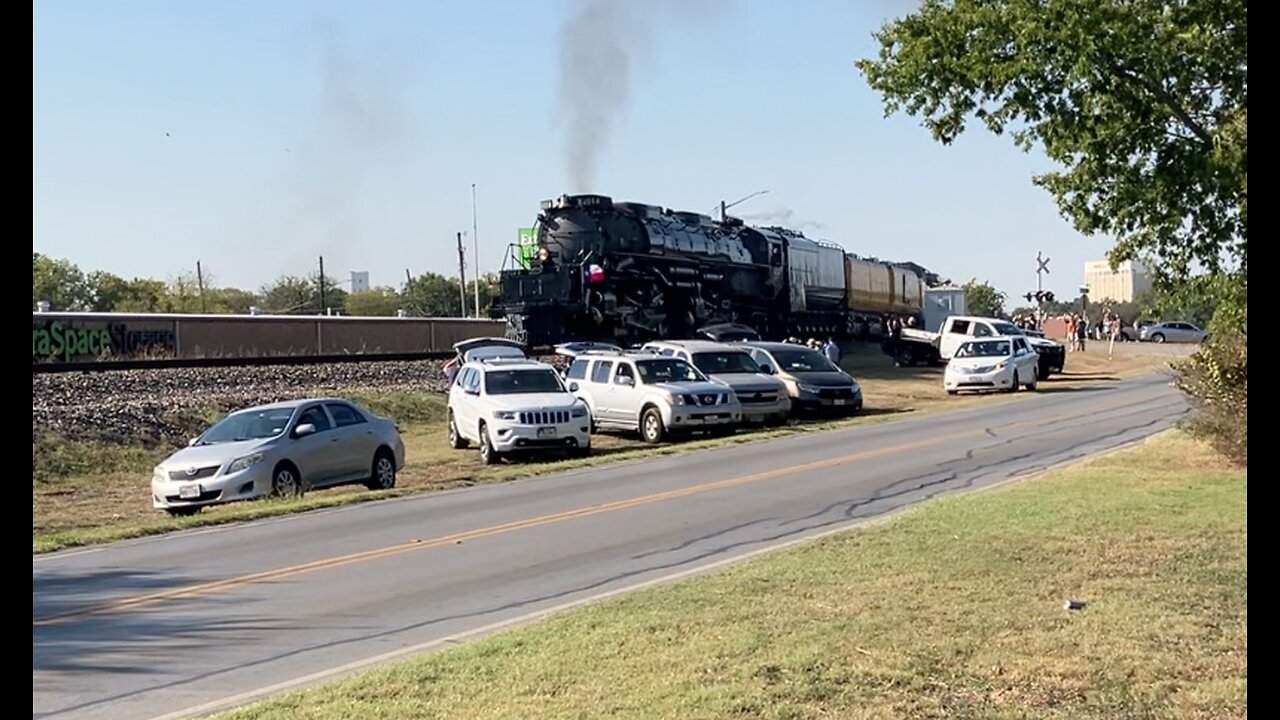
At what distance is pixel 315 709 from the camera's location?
271 inches

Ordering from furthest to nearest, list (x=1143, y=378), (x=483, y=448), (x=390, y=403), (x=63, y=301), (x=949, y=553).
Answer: (x=63, y=301) < (x=1143, y=378) < (x=390, y=403) < (x=483, y=448) < (x=949, y=553)

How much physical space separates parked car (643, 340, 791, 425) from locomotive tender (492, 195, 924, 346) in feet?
25.6

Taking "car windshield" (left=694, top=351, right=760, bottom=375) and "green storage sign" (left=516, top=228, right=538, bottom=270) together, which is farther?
"green storage sign" (left=516, top=228, right=538, bottom=270)

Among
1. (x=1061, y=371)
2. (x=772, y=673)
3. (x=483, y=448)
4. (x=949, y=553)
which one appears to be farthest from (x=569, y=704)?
(x=1061, y=371)

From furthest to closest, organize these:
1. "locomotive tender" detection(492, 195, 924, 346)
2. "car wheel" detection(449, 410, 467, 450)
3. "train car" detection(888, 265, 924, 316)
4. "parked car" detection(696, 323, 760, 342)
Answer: "train car" detection(888, 265, 924, 316)
"parked car" detection(696, 323, 760, 342)
"locomotive tender" detection(492, 195, 924, 346)
"car wheel" detection(449, 410, 467, 450)

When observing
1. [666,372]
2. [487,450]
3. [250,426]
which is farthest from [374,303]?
[250,426]

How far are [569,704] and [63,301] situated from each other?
60.0m

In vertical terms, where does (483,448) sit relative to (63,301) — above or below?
below

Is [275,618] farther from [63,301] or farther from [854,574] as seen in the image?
[63,301]

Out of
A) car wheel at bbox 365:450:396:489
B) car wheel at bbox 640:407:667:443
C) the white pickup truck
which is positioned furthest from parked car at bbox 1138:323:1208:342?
car wheel at bbox 365:450:396:489

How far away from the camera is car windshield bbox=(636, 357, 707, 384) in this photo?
27594mm

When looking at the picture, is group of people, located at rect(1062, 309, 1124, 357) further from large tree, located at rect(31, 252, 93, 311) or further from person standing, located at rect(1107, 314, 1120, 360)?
large tree, located at rect(31, 252, 93, 311)

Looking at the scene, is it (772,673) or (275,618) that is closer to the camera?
(772,673)

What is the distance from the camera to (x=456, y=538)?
46.0 feet
